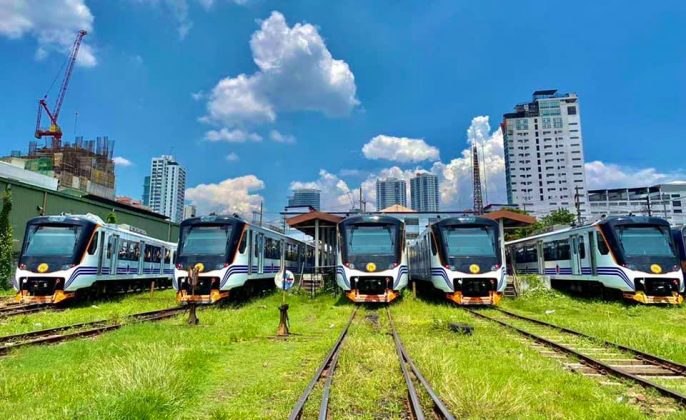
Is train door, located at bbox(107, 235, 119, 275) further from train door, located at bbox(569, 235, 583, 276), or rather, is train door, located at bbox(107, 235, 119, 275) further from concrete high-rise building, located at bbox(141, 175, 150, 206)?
concrete high-rise building, located at bbox(141, 175, 150, 206)

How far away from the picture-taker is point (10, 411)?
4.85m

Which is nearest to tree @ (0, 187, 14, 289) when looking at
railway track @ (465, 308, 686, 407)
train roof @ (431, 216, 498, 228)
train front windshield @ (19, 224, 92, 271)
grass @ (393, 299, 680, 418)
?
train front windshield @ (19, 224, 92, 271)

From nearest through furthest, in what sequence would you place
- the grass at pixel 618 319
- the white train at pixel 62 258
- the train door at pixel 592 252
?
1. the grass at pixel 618 319
2. the white train at pixel 62 258
3. the train door at pixel 592 252

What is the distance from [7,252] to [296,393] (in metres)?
25.8

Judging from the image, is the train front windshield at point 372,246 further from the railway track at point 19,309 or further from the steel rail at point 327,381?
the railway track at point 19,309

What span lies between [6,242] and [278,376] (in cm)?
2523

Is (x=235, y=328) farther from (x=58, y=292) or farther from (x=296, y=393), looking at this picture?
(x=58, y=292)

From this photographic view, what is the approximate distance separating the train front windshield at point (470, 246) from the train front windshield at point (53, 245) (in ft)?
43.6

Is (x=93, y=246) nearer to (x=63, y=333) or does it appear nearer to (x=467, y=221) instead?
(x=63, y=333)

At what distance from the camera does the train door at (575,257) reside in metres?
19.6

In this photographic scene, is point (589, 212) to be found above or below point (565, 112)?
below

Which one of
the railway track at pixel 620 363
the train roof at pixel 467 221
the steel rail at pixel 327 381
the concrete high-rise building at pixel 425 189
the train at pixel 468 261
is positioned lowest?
the railway track at pixel 620 363

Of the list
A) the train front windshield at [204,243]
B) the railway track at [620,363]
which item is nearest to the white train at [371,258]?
the train front windshield at [204,243]

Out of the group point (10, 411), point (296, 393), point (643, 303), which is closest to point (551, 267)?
point (643, 303)
